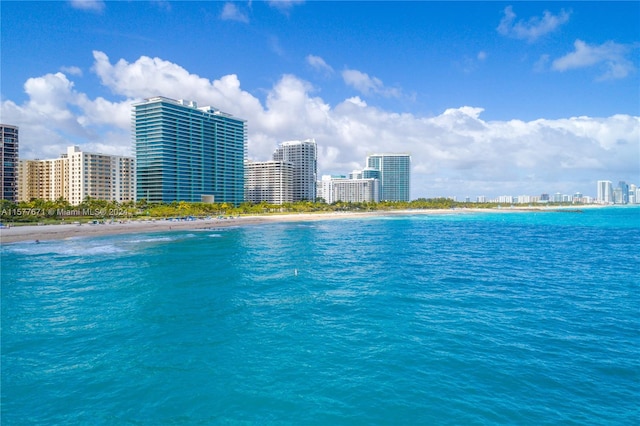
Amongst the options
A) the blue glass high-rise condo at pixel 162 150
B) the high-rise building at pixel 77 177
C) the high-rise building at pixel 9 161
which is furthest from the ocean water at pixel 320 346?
the high-rise building at pixel 77 177

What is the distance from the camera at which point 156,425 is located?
1370cm

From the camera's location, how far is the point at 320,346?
2086 cm

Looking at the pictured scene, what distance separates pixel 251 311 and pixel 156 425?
13.6 meters

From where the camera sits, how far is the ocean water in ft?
49.2

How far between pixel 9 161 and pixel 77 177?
33237mm

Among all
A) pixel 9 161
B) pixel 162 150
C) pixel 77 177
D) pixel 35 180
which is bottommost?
pixel 35 180

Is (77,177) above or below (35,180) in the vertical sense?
above

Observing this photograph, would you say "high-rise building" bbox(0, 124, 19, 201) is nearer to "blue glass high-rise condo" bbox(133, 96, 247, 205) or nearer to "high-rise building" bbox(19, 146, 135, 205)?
"high-rise building" bbox(19, 146, 135, 205)

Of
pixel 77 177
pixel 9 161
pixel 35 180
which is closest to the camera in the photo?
pixel 9 161

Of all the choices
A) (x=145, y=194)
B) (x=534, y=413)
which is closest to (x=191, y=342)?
(x=534, y=413)

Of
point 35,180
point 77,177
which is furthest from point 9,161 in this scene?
point 35,180

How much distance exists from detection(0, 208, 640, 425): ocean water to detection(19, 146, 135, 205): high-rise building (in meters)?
156

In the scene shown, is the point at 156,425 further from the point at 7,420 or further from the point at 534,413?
the point at 534,413

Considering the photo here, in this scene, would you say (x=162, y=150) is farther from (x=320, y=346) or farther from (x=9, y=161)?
(x=320, y=346)
